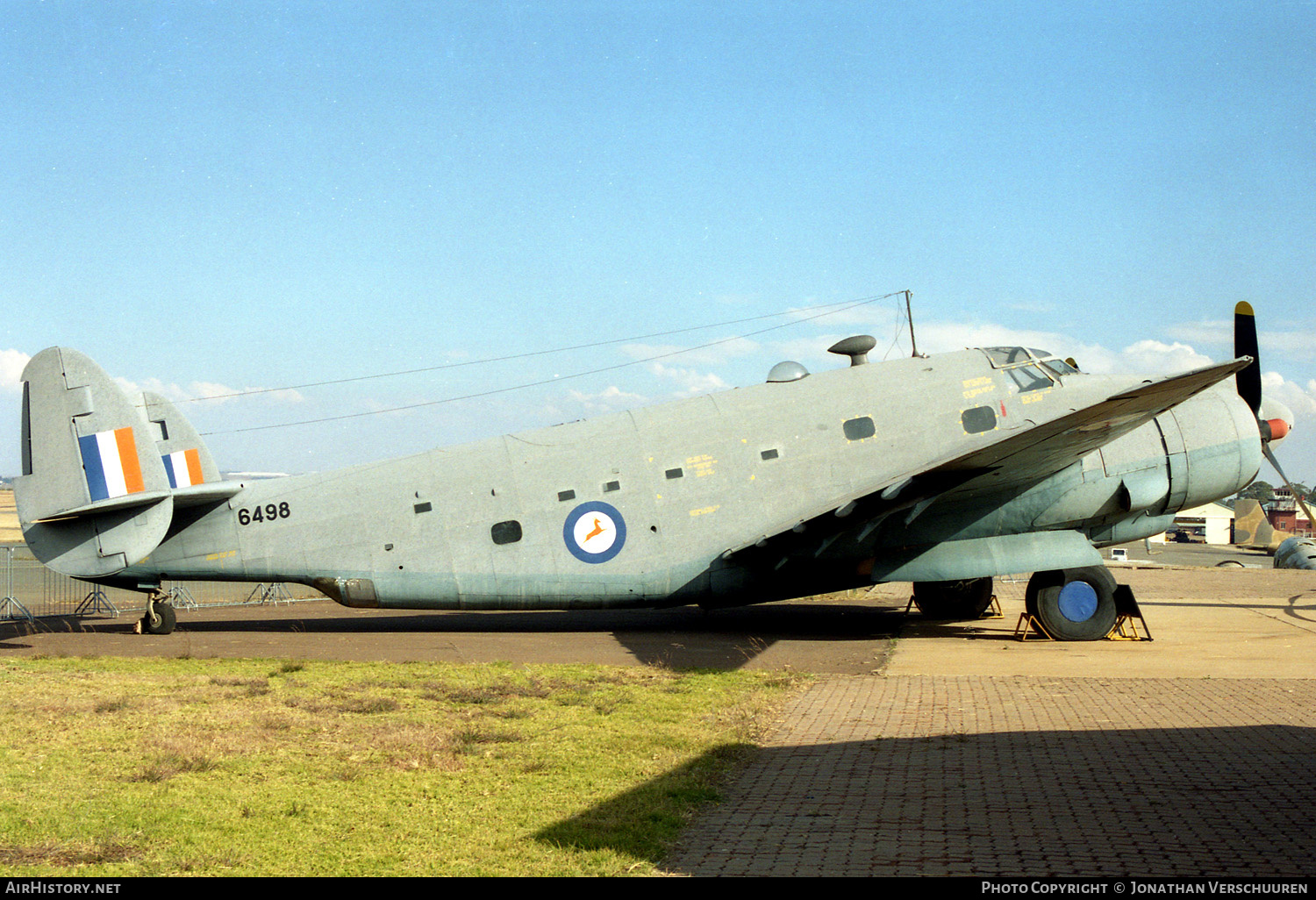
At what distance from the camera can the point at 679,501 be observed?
719 inches

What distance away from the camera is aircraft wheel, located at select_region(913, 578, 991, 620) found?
21.3 metres

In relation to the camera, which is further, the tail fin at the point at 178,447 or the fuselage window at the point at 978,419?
the tail fin at the point at 178,447

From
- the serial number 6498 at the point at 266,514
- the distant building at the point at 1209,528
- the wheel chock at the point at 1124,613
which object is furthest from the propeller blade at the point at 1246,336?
the distant building at the point at 1209,528

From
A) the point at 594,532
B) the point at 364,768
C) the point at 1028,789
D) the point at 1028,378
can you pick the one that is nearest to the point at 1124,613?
the point at 1028,378

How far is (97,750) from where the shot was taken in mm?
9562

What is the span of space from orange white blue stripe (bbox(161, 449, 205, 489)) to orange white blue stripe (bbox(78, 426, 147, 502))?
396cm

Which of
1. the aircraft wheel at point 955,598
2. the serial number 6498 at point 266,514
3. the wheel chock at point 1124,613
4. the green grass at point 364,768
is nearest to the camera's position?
the green grass at point 364,768

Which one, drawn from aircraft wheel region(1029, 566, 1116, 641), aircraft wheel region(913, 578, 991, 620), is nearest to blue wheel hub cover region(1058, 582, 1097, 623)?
aircraft wheel region(1029, 566, 1116, 641)

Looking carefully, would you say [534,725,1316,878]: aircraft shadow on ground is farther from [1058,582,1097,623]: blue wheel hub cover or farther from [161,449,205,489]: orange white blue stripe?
[161,449,205,489]: orange white blue stripe

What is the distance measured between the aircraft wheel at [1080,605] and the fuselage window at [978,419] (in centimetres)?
301

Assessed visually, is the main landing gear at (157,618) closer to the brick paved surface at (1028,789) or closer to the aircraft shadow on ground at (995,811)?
the brick paved surface at (1028,789)

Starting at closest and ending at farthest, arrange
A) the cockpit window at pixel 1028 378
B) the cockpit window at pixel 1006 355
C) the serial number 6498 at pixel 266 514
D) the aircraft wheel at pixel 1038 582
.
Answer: the aircraft wheel at pixel 1038 582 → the cockpit window at pixel 1028 378 → the cockpit window at pixel 1006 355 → the serial number 6498 at pixel 266 514

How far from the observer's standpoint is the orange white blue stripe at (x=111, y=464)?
58.8 feet

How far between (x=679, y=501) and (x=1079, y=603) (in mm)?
7660
